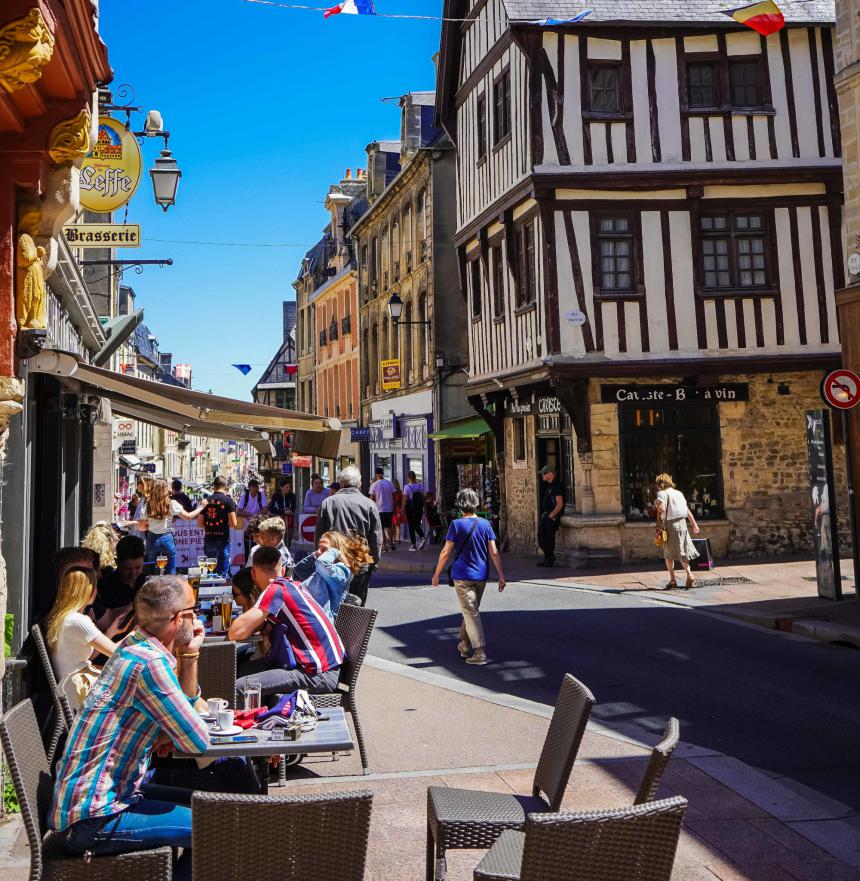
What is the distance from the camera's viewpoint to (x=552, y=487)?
59.4 ft

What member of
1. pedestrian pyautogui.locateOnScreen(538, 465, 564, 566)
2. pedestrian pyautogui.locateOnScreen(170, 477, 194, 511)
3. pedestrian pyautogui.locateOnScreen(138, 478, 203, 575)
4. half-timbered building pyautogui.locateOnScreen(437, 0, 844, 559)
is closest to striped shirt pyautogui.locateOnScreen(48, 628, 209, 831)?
pedestrian pyautogui.locateOnScreen(138, 478, 203, 575)

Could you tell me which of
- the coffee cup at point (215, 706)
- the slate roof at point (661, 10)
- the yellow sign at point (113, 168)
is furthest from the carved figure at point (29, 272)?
the slate roof at point (661, 10)

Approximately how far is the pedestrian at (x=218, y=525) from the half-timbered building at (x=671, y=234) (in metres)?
6.14

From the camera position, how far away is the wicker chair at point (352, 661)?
5914 millimetres

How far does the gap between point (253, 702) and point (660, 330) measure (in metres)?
13.8

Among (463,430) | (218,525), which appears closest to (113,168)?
(218,525)

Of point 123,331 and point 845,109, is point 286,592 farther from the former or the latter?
point 123,331

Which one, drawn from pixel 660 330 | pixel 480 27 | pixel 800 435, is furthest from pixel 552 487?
pixel 480 27

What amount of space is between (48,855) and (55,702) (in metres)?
1.97

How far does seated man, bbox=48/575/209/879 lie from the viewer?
3365 mm

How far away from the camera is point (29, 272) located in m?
5.53

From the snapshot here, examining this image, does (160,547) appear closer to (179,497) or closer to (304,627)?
(179,497)

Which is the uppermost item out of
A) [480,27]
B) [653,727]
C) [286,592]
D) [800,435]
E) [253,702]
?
[480,27]

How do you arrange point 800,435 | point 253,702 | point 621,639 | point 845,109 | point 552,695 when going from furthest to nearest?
point 800,435, point 845,109, point 621,639, point 552,695, point 253,702
